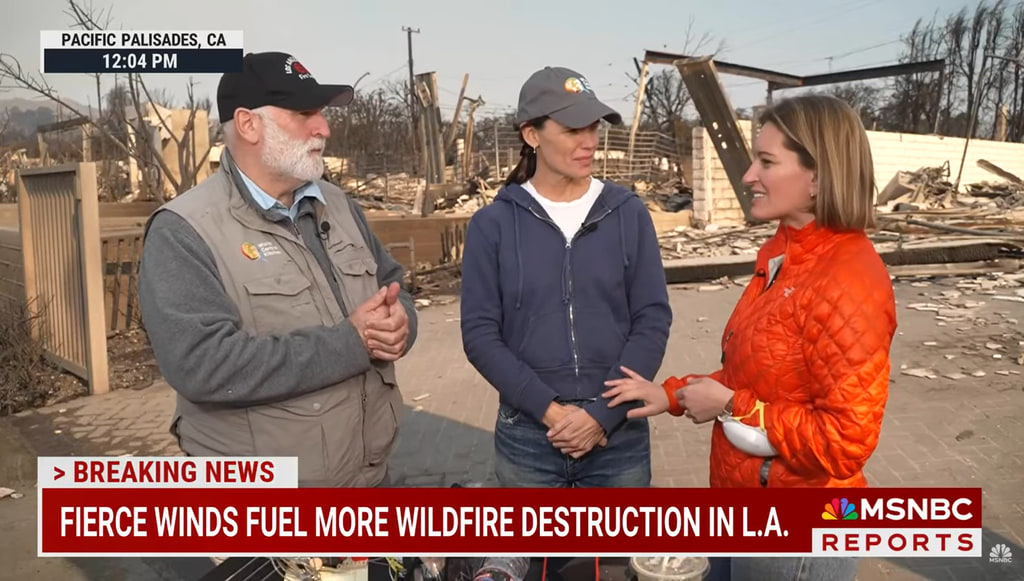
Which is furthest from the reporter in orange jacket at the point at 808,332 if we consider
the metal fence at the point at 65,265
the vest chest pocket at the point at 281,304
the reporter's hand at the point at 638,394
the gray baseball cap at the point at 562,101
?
the metal fence at the point at 65,265

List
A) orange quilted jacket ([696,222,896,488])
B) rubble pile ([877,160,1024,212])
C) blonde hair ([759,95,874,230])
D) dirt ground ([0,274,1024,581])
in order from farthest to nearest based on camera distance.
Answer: rubble pile ([877,160,1024,212]) → dirt ground ([0,274,1024,581]) → blonde hair ([759,95,874,230]) → orange quilted jacket ([696,222,896,488])

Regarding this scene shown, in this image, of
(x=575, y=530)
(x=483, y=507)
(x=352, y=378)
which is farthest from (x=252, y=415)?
(x=575, y=530)

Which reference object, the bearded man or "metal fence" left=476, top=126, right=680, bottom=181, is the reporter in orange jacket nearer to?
the bearded man

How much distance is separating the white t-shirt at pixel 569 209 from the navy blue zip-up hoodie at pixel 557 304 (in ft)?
0.09

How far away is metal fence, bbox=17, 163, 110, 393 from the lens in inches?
262

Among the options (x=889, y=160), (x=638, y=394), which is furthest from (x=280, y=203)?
(x=889, y=160)

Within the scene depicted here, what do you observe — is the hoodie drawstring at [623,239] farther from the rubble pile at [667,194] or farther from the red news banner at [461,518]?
the rubble pile at [667,194]

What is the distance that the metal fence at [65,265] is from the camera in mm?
6660

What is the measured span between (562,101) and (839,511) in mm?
1458

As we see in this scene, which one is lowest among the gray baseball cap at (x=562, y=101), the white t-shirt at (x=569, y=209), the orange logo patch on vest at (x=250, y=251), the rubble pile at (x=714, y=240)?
the rubble pile at (x=714, y=240)

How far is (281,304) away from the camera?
2.23 meters

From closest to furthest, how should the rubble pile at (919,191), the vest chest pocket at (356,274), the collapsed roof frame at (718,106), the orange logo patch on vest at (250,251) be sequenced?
the orange logo patch on vest at (250,251) < the vest chest pocket at (356,274) < the collapsed roof frame at (718,106) < the rubble pile at (919,191)
